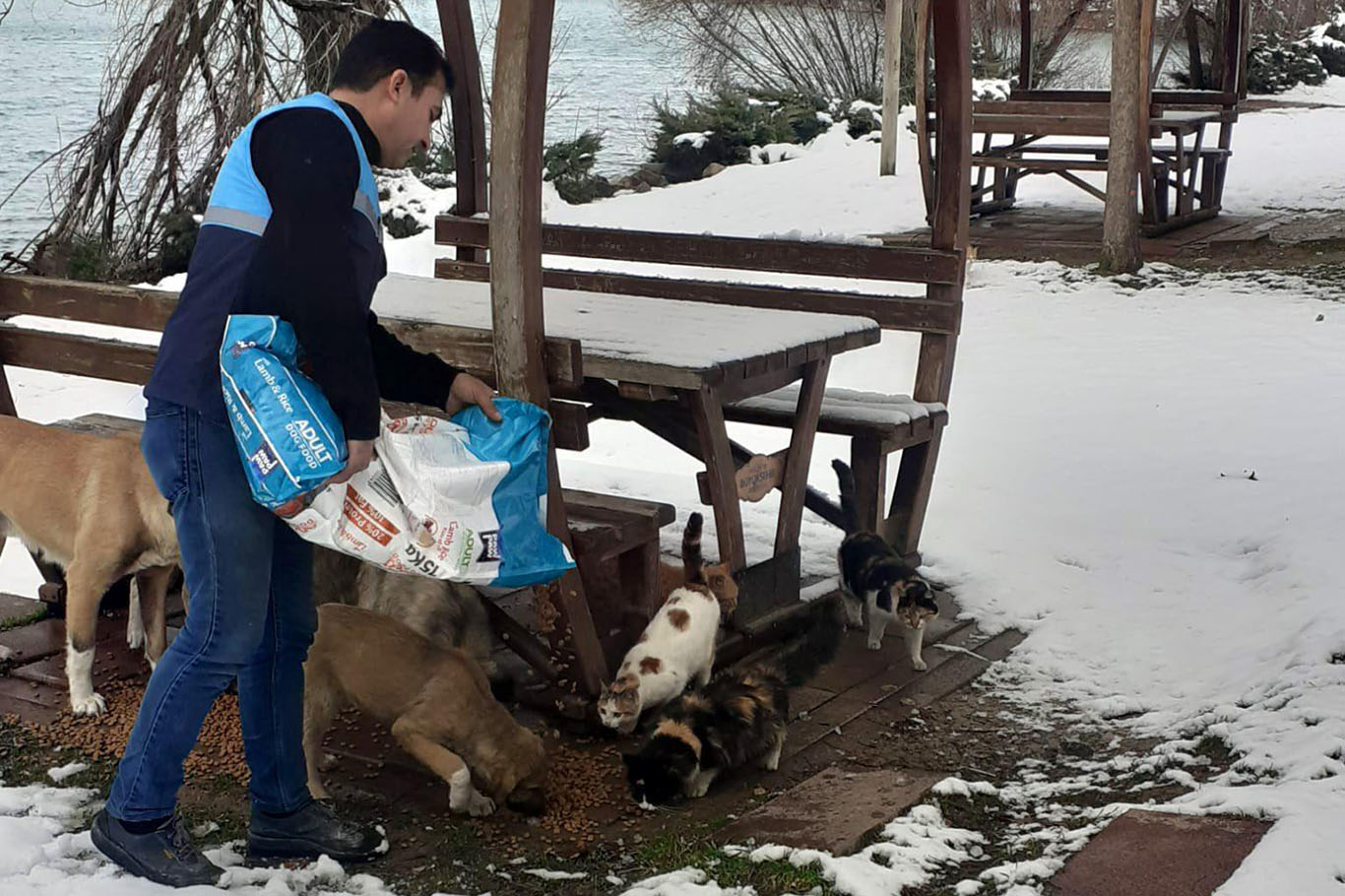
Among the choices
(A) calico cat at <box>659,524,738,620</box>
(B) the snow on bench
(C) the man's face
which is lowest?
(A) calico cat at <box>659,524,738,620</box>

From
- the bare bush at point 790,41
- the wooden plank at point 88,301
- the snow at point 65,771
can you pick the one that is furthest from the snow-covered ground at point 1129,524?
the bare bush at point 790,41

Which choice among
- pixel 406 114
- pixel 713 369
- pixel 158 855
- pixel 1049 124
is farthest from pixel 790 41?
pixel 158 855

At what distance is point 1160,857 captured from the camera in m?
3.56

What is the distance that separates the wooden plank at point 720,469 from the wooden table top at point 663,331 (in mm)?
145

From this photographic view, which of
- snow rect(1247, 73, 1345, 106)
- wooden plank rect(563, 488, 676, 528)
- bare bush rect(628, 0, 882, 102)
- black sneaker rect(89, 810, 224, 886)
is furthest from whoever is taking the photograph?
snow rect(1247, 73, 1345, 106)

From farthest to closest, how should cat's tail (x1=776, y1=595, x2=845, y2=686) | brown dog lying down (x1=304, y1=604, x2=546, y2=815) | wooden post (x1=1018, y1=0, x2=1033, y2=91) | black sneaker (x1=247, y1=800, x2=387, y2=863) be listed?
wooden post (x1=1018, y1=0, x2=1033, y2=91) → cat's tail (x1=776, y1=595, x2=845, y2=686) → brown dog lying down (x1=304, y1=604, x2=546, y2=815) → black sneaker (x1=247, y1=800, x2=387, y2=863)

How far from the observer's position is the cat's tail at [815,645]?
538 centimetres

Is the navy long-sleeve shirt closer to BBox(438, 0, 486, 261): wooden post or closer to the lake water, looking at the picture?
BBox(438, 0, 486, 261): wooden post

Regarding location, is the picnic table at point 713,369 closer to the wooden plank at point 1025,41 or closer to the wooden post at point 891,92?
the wooden plank at point 1025,41

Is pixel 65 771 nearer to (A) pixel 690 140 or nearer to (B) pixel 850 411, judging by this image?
(B) pixel 850 411

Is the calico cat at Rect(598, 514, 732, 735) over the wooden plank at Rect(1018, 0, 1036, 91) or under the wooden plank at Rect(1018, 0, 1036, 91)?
under

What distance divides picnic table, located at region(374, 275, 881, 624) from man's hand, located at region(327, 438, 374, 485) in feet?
4.93

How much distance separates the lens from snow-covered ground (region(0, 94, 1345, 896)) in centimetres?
391

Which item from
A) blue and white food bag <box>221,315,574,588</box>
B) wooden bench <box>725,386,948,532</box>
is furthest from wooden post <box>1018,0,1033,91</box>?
blue and white food bag <box>221,315,574,588</box>
